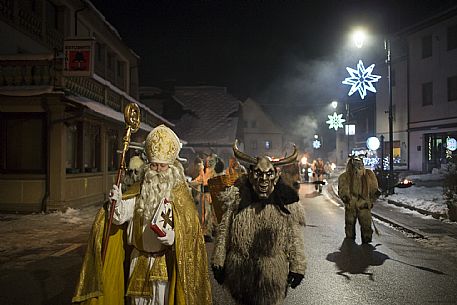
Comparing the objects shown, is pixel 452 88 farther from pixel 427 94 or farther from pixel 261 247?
pixel 261 247

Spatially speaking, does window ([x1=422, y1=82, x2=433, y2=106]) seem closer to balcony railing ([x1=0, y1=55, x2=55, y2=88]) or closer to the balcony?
the balcony

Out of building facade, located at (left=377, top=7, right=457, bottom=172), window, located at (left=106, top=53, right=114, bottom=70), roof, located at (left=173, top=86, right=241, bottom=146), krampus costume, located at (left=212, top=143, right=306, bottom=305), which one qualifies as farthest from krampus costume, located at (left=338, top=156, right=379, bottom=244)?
roof, located at (left=173, top=86, right=241, bottom=146)

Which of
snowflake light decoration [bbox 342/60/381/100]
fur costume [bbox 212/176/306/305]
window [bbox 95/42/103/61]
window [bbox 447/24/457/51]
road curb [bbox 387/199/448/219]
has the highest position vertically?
window [bbox 447/24/457/51]

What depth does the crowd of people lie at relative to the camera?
378 cm

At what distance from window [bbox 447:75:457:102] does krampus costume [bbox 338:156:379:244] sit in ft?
76.1

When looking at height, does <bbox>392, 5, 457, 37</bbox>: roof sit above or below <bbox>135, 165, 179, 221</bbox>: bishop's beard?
above

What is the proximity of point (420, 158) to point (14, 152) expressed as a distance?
2765 cm

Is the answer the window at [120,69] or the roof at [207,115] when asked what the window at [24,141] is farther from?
the roof at [207,115]

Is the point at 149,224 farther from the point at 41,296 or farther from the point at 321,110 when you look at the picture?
the point at 321,110

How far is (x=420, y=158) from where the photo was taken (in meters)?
32.7

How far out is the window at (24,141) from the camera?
51.0 feet

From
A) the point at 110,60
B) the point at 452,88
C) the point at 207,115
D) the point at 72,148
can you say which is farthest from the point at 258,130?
the point at 72,148

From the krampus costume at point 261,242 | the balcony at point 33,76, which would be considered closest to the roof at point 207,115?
the balcony at point 33,76

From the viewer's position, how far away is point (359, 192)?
1023 cm
